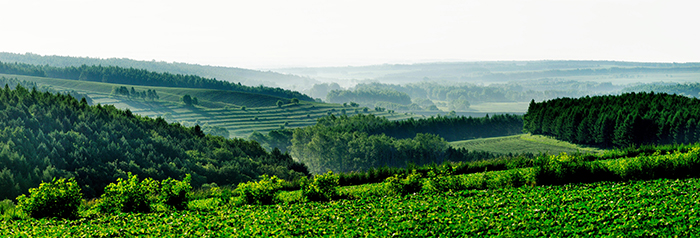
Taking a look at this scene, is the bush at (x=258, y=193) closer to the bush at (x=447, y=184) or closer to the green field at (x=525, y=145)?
the bush at (x=447, y=184)

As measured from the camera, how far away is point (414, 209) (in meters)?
26.1

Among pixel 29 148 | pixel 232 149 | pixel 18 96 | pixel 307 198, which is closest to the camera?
pixel 307 198

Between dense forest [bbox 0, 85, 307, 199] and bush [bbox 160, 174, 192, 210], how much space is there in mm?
33405

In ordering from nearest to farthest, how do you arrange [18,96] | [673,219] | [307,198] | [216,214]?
[673,219], [216,214], [307,198], [18,96]

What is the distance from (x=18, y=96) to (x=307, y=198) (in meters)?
82.5

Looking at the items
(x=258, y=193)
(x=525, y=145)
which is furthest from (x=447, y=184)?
(x=525, y=145)

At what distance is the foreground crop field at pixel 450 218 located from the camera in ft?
68.7

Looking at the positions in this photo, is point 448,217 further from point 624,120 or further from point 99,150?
point 624,120

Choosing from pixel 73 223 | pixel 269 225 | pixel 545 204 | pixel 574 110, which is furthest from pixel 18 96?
pixel 574 110

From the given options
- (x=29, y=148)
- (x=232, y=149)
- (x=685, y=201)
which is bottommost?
(x=232, y=149)

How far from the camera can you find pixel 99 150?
7875 centimetres

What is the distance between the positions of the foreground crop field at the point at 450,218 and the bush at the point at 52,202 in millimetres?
859

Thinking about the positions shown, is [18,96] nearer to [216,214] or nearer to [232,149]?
[232,149]

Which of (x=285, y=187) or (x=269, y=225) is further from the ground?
(x=269, y=225)
